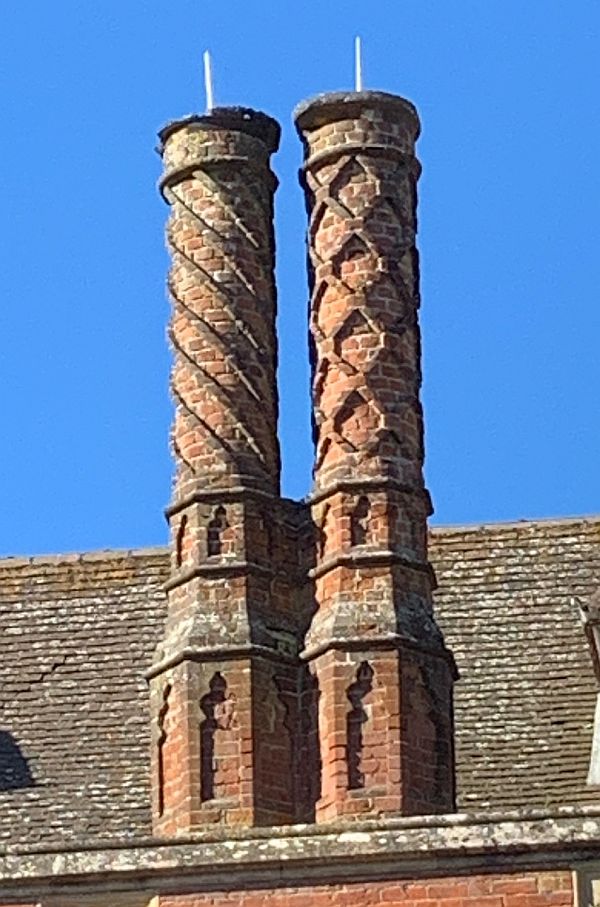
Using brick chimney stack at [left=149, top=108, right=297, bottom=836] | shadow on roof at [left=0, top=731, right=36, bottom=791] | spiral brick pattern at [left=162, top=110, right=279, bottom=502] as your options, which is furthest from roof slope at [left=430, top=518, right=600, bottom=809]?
spiral brick pattern at [left=162, top=110, right=279, bottom=502]

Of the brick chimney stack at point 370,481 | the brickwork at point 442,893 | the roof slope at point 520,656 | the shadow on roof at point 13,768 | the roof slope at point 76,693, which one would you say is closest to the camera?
the brickwork at point 442,893

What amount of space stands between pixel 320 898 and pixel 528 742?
348 centimetres

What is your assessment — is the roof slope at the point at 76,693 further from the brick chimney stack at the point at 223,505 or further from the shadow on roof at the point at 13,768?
the brick chimney stack at the point at 223,505

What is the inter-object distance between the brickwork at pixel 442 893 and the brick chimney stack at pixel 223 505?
707 mm

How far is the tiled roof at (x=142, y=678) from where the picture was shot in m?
19.2

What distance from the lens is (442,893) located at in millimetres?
16125

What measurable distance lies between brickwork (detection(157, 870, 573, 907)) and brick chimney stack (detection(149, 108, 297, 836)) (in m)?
0.71

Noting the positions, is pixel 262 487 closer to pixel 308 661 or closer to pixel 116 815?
pixel 308 661

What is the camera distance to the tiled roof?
1925cm

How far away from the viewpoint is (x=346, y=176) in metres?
17.9

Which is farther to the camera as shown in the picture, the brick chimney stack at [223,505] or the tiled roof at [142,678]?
the tiled roof at [142,678]

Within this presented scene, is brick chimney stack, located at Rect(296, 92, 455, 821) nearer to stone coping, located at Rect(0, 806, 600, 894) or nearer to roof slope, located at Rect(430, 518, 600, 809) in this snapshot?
stone coping, located at Rect(0, 806, 600, 894)

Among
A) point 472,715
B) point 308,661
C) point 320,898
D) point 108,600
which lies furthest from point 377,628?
point 108,600

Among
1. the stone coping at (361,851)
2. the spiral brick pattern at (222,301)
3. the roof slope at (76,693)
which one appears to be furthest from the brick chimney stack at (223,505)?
the roof slope at (76,693)
